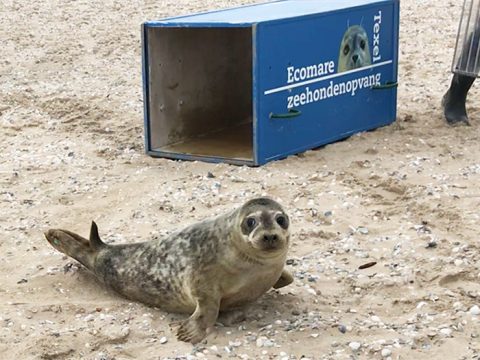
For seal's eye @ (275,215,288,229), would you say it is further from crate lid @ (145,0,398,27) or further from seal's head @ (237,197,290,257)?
crate lid @ (145,0,398,27)

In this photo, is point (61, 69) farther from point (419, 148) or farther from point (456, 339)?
point (456, 339)

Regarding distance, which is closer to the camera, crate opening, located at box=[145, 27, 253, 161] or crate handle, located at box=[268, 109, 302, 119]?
crate handle, located at box=[268, 109, 302, 119]

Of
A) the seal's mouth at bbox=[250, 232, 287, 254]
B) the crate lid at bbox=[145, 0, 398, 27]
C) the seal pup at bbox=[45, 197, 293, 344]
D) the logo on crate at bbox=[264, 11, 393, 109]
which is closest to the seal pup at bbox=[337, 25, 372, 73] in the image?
the logo on crate at bbox=[264, 11, 393, 109]

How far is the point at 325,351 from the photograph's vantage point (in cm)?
342

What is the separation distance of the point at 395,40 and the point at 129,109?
1975mm

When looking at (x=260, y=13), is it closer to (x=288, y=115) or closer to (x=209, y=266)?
(x=288, y=115)

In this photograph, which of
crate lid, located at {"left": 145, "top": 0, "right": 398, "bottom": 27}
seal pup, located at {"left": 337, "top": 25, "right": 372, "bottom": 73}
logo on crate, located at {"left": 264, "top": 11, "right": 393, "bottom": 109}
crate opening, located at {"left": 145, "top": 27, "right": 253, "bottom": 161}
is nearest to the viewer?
crate lid, located at {"left": 145, "top": 0, "right": 398, "bottom": 27}

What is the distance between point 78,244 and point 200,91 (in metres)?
2.67

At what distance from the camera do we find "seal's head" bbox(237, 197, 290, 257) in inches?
136

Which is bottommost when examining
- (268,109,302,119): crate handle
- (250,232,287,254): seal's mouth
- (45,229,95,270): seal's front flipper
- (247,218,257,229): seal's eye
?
(45,229,95,270): seal's front flipper

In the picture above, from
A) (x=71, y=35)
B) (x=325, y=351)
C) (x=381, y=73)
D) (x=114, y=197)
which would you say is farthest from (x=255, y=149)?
(x=71, y=35)

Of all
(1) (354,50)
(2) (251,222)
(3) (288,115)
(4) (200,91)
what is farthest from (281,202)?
(4) (200,91)

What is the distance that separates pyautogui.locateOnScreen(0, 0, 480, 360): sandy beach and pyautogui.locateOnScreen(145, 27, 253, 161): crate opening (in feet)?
0.89

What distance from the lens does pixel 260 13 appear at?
6.11 metres
